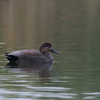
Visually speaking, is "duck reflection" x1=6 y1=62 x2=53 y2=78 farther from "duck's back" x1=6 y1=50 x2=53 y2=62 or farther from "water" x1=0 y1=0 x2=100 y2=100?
"duck's back" x1=6 y1=50 x2=53 y2=62

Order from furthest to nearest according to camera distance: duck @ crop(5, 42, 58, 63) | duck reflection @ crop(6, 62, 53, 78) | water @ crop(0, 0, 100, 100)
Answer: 1. duck @ crop(5, 42, 58, 63)
2. duck reflection @ crop(6, 62, 53, 78)
3. water @ crop(0, 0, 100, 100)

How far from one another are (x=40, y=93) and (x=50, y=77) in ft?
6.76

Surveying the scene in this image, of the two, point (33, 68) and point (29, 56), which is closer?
point (33, 68)

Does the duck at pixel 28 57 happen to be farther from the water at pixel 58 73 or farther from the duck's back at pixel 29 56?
the water at pixel 58 73

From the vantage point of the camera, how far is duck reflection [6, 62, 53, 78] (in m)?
12.1

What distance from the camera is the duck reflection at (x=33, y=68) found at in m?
12.1

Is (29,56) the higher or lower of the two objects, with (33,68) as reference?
higher

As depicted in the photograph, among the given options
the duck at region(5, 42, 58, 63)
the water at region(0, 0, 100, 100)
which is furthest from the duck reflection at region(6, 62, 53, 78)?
the duck at region(5, 42, 58, 63)

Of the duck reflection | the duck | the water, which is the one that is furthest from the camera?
the duck

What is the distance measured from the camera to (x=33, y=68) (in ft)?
41.8

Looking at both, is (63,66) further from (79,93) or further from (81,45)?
(81,45)

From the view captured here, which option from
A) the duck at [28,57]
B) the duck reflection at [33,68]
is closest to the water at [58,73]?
the duck reflection at [33,68]

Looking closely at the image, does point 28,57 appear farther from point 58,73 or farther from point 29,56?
point 58,73

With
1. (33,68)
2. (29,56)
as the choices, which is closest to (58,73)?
(33,68)
